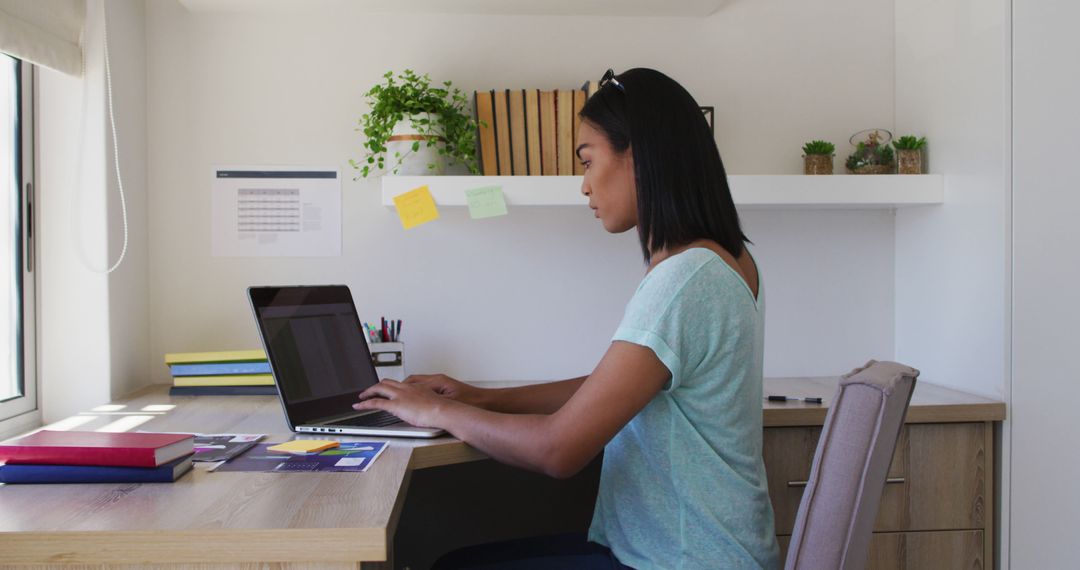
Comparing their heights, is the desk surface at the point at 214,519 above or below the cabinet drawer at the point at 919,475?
above

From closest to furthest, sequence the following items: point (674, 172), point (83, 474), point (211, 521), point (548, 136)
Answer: point (211, 521) < point (83, 474) < point (674, 172) < point (548, 136)

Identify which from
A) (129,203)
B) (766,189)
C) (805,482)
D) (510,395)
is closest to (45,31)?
(129,203)

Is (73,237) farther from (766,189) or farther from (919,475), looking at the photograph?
(919,475)

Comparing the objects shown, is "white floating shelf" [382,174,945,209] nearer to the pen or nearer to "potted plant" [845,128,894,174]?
"potted plant" [845,128,894,174]

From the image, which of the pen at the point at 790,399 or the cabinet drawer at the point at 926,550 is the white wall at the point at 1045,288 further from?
the pen at the point at 790,399

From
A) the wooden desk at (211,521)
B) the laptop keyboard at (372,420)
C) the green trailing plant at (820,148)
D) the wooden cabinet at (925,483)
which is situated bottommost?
the wooden cabinet at (925,483)

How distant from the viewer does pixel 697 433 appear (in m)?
1.20

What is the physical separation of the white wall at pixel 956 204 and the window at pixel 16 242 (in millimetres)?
2154

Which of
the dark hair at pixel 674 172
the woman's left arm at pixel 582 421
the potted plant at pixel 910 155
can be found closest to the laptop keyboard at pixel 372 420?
the woman's left arm at pixel 582 421

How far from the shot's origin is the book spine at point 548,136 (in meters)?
2.06

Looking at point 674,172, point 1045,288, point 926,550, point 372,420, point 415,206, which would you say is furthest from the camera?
point 415,206

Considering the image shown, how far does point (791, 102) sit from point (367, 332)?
130 centimetres

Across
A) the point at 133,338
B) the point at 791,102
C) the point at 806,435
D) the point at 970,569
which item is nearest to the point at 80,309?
the point at 133,338

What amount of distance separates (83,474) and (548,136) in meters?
1.30
